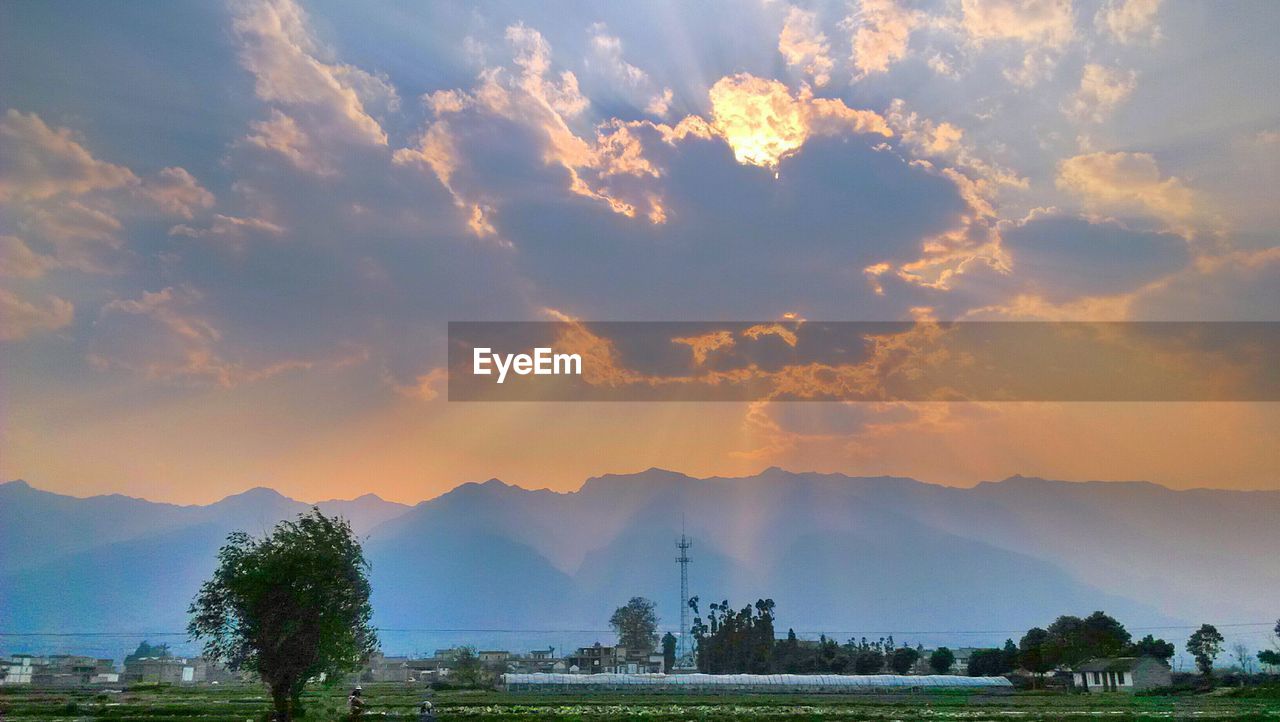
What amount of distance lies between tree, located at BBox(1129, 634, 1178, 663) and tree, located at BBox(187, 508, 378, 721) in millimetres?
76275

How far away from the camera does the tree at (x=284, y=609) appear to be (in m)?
36.1

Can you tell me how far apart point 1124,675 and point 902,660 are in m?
32.8

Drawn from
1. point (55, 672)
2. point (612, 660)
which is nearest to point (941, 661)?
point (612, 660)

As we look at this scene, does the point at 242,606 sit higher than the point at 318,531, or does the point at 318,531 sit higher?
the point at 318,531

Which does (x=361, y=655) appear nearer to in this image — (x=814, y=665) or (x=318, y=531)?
(x=318, y=531)

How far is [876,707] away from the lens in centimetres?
5766

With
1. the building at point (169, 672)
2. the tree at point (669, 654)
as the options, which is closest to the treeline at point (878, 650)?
the tree at point (669, 654)

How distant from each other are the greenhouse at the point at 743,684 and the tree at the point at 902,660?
2079cm

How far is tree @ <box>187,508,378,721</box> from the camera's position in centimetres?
3609

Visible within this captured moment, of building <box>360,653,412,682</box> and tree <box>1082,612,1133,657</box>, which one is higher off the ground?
tree <box>1082,612,1133,657</box>

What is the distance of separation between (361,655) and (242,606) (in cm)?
649

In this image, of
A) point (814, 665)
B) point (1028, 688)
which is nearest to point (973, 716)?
point (1028, 688)

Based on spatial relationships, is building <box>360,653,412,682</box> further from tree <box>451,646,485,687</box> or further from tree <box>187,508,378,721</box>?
tree <box>187,508,378,721</box>

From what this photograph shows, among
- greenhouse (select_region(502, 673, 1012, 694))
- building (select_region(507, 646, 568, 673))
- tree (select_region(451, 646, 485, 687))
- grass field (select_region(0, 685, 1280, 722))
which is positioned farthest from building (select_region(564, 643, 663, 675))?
grass field (select_region(0, 685, 1280, 722))
